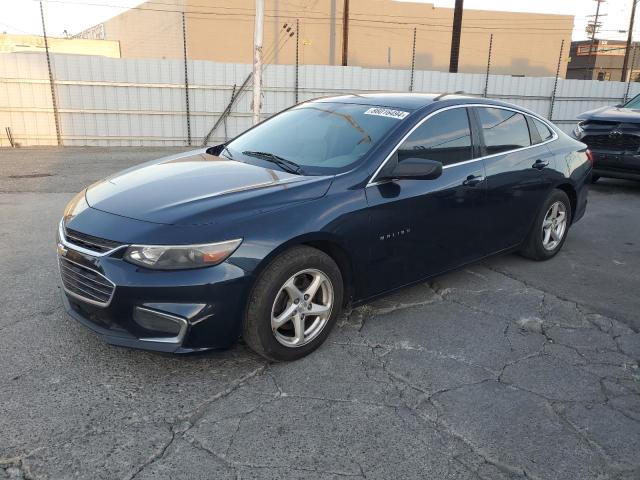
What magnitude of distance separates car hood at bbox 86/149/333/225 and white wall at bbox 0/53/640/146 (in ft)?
36.7

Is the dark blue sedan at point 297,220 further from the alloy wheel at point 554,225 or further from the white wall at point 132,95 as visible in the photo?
the white wall at point 132,95

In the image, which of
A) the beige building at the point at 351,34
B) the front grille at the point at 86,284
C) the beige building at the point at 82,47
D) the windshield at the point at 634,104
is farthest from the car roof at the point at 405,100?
the beige building at the point at 82,47

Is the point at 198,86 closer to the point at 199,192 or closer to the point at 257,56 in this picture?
the point at 257,56

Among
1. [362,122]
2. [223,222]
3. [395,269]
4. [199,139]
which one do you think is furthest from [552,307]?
[199,139]

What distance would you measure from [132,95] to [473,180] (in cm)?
1272

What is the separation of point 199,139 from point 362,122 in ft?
40.0

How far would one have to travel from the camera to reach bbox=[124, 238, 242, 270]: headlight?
9.41 feet

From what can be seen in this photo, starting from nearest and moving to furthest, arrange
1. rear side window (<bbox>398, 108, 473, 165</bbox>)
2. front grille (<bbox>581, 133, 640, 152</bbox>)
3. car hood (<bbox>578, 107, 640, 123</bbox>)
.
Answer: rear side window (<bbox>398, 108, 473, 165</bbox>), front grille (<bbox>581, 133, 640, 152</bbox>), car hood (<bbox>578, 107, 640, 123</bbox>)

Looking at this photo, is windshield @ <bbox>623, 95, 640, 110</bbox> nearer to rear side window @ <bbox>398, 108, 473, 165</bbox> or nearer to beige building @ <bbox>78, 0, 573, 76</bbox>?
rear side window @ <bbox>398, 108, 473, 165</bbox>

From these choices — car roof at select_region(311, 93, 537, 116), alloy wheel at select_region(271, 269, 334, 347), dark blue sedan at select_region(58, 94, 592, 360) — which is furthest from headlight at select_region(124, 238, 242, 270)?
car roof at select_region(311, 93, 537, 116)

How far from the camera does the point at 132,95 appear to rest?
581 inches

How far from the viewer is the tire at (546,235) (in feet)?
17.1

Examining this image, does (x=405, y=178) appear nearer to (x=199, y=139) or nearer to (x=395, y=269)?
(x=395, y=269)

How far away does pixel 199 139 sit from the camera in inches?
610
